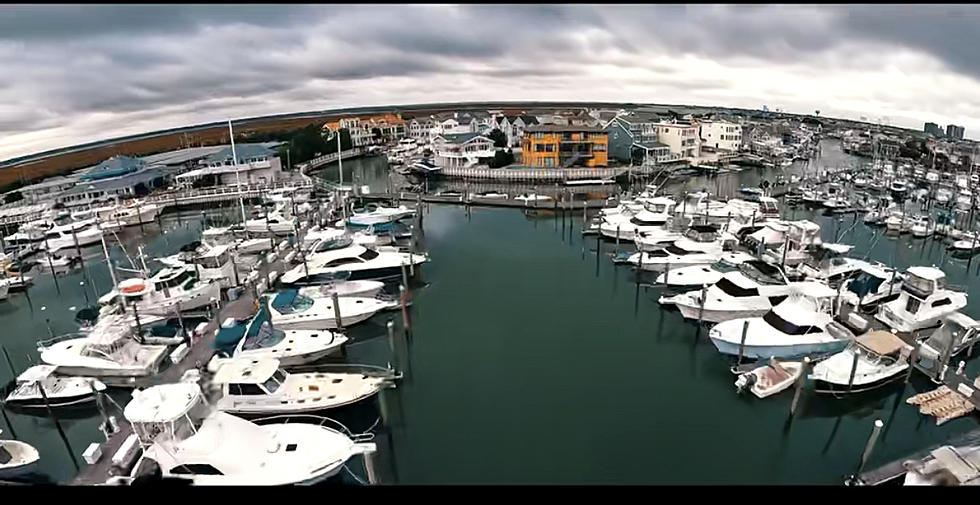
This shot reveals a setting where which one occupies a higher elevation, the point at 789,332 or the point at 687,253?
the point at 687,253

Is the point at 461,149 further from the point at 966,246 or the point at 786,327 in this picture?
the point at 786,327

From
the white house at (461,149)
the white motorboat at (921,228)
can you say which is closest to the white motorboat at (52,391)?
the white motorboat at (921,228)

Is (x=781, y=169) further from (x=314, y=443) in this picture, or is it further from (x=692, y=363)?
(x=314, y=443)

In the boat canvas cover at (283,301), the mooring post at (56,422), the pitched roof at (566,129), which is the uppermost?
the pitched roof at (566,129)

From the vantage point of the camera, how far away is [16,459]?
6.65 m

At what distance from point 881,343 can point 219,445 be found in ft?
32.7

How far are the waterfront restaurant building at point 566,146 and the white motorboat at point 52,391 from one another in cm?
2415

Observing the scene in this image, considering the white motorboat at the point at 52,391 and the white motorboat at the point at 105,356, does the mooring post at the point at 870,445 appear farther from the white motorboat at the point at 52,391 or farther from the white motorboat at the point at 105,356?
the white motorboat at the point at 52,391

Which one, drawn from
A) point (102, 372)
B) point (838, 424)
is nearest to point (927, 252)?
point (838, 424)

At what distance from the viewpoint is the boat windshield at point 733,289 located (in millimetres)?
10688

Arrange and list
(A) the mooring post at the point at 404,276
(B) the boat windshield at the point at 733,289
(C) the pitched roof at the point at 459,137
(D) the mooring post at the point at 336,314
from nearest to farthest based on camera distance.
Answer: (D) the mooring post at the point at 336,314 → (B) the boat windshield at the point at 733,289 → (A) the mooring post at the point at 404,276 → (C) the pitched roof at the point at 459,137

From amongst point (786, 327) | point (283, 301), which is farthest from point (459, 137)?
point (786, 327)

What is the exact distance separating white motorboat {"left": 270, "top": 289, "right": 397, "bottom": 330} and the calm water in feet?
1.48

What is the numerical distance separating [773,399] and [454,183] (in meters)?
22.9
